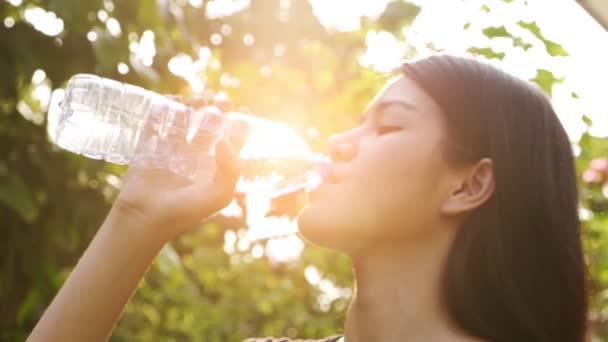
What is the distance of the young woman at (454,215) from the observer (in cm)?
229

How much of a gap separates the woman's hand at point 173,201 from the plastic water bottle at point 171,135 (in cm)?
9

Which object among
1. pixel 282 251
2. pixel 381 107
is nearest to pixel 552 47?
pixel 381 107

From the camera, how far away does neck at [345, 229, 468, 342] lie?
2.31 m

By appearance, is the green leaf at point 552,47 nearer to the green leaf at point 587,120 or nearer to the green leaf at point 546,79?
the green leaf at point 546,79

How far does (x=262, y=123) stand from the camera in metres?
3.24

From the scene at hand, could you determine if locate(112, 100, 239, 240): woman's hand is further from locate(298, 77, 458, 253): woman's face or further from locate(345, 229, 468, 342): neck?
locate(345, 229, 468, 342): neck

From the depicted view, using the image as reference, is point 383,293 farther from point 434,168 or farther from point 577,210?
point 577,210

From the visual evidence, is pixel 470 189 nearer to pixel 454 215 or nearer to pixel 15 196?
pixel 454 215

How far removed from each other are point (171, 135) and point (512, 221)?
42.6 inches

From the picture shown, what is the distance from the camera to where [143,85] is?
434cm

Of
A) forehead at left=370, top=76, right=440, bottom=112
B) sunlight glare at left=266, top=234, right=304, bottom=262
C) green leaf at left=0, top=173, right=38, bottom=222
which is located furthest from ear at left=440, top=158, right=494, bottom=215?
sunlight glare at left=266, top=234, right=304, bottom=262

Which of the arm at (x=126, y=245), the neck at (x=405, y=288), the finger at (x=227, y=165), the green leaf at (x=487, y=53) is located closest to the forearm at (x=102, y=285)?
the arm at (x=126, y=245)

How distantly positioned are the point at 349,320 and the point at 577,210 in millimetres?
570

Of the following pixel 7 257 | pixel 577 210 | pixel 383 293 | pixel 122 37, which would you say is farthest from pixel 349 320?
pixel 7 257
